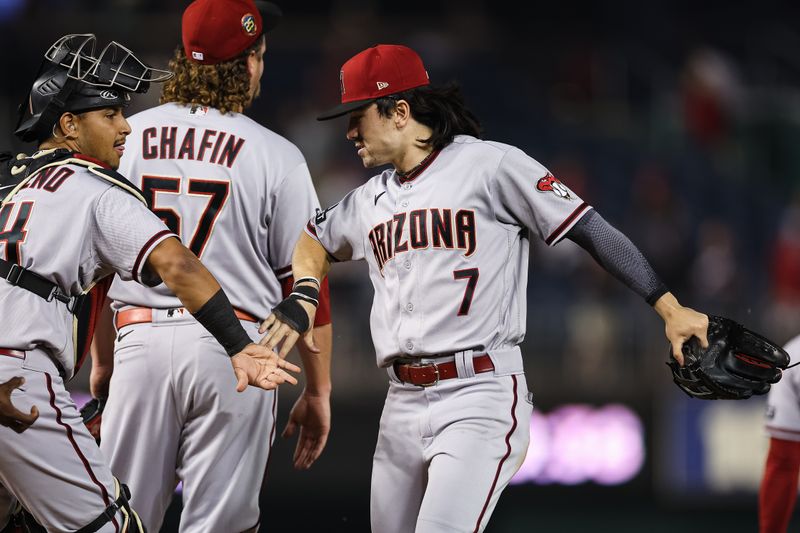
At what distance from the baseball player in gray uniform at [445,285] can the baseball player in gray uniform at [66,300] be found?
0.35 metres

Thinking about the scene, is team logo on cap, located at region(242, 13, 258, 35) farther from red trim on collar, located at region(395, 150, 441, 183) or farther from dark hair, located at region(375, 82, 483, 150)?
red trim on collar, located at region(395, 150, 441, 183)

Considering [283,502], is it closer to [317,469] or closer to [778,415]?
[317,469]

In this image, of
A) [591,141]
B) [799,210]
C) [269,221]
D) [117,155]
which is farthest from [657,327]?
[117,155]

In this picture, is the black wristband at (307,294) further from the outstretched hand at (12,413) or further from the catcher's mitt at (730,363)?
the catcher's mitt at (730,363)

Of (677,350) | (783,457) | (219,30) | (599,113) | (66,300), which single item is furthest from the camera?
(599,113)

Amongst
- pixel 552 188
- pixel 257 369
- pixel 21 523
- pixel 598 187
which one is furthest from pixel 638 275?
pixel 598 187

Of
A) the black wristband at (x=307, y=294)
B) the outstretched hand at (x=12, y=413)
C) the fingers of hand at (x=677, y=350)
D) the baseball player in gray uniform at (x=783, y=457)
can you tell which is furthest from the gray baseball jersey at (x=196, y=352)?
the baseball player in gray uniform at (x=783, y=457)

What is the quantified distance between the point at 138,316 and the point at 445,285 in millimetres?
1167

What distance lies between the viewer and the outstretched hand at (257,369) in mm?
3564

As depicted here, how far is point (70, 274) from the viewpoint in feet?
11.6

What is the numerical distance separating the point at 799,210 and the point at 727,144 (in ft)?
6.40

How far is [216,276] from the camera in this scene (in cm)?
421

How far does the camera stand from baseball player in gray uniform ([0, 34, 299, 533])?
3.44m

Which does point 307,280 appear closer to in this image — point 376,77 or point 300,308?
point 300,308
